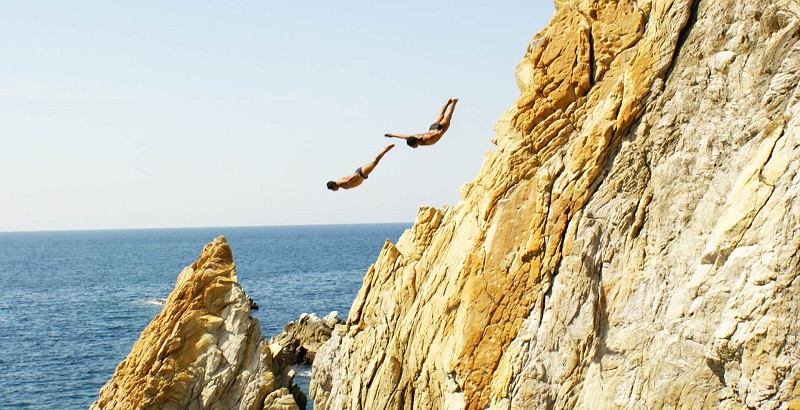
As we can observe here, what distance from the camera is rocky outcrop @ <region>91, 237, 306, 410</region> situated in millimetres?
22984

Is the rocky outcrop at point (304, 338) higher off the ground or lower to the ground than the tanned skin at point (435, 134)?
lower

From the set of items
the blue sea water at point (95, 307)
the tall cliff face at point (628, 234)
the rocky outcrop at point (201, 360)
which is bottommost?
the blue sea water at point (95, 307)

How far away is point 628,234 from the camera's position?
1572 centimetres

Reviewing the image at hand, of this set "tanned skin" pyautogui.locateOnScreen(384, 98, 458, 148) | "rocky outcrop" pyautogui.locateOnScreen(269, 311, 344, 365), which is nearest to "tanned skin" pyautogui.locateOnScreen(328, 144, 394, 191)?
"tanned skin" pyautogui.locateOnScreen(384, 98, 458, 148)

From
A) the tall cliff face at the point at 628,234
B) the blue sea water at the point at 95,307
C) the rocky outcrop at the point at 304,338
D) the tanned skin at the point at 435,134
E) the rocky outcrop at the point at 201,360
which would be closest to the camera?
the tall cliff face at the point at 628,234

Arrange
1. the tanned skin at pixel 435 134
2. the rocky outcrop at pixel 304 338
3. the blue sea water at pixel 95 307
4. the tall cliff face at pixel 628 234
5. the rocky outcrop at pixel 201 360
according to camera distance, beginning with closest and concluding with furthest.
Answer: the tall cliff face at pixel 628 234, the tanned skin at pixel 435 134, the rocky outcrop at pixel 201 360, the blue sea water at pixel 95 307, the rocky outcrop at pixel 304 338

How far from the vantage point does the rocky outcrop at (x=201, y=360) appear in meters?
23.0

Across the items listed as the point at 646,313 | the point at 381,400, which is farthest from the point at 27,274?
the point at 646,313

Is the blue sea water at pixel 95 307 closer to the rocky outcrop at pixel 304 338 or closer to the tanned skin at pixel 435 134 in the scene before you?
the rocky outcrop at pixel 304 338

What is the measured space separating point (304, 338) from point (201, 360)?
1900 centimetres

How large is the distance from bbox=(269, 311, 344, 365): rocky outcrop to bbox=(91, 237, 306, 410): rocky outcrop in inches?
640

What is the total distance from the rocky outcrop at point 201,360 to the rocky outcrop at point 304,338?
16.3 metres

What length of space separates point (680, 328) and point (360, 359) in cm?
931

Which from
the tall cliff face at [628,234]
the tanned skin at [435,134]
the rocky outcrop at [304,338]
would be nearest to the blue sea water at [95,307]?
the rocky outcrop at [304,338]
